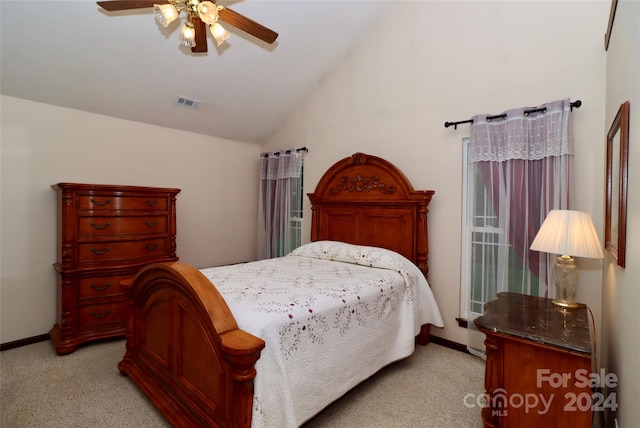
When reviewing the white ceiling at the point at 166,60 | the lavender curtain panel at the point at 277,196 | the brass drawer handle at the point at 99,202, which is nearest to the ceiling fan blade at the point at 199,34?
the white ceiling at the point at 166,60

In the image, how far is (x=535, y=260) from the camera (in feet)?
7.75

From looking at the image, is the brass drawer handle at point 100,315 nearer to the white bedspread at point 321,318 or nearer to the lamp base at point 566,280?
the white bedspread at point 321,318

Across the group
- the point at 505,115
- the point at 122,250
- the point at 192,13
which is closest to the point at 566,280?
the point at 505,115

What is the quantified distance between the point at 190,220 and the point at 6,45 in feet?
7.36

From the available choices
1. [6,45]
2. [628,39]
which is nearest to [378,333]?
[628,39]

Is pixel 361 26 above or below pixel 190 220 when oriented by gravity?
above

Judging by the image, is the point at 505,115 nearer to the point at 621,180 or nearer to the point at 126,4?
the point at 621,180

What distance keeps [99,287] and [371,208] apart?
2.71 metres

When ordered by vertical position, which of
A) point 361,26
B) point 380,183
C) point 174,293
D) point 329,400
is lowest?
point 329,400

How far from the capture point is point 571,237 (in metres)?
1.75

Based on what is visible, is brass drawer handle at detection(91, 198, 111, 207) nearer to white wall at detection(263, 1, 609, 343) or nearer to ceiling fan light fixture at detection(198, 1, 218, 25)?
ceiling fan light fixture at detection(198, 1, 218, 25)

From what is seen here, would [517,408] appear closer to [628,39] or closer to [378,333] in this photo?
[378,333]

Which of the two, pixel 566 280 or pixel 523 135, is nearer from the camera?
pixel 566 280

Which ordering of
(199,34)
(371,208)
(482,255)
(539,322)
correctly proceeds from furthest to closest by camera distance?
(371,208) → (482,255) → (199,34) → (539,322)
